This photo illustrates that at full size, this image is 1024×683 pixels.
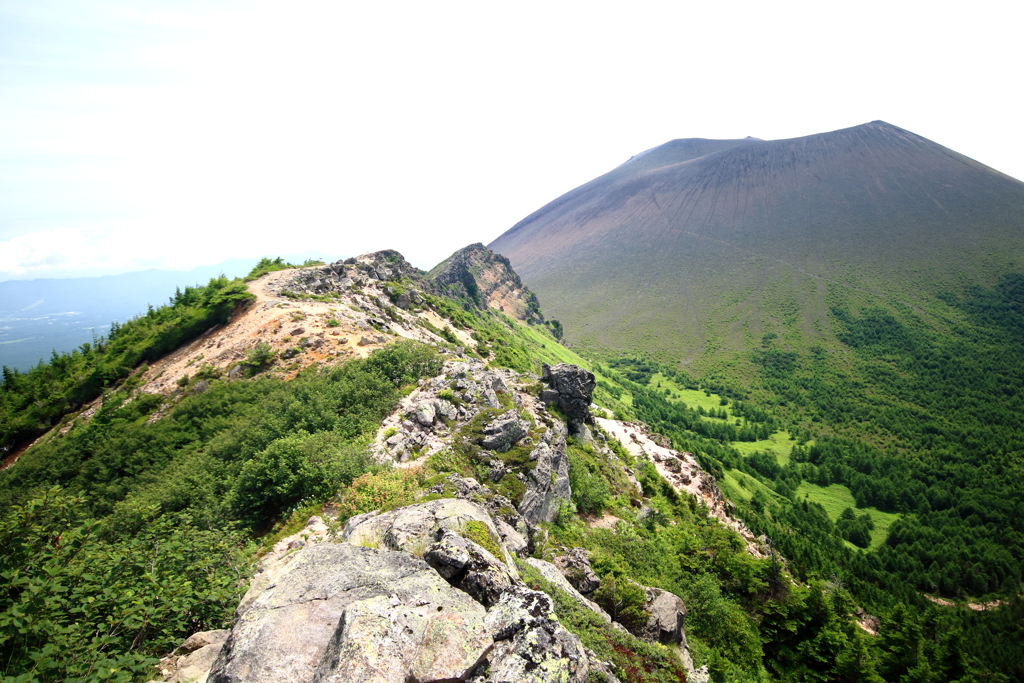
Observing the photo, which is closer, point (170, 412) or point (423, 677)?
point (423, 677)

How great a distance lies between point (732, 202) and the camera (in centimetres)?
18938

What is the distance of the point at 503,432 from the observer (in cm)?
1717

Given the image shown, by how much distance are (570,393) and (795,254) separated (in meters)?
160

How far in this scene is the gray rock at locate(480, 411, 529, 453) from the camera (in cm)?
1658

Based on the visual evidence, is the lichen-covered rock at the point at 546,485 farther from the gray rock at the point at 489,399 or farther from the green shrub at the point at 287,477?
the green shrub at the point at 287,477

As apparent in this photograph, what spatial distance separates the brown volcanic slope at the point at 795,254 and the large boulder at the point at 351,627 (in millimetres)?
121755

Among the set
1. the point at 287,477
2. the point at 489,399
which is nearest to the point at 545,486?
the point at 489,399

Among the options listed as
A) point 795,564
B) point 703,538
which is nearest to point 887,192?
point 795,564

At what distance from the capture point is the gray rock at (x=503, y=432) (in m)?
16.6

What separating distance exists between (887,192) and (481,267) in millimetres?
173575

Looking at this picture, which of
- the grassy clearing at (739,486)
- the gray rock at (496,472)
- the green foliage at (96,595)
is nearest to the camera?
the green foliage at (96,595)

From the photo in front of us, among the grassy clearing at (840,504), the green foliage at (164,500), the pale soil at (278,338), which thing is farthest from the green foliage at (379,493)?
the grassy clearing at (840,504)

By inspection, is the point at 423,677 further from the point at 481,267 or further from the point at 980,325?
the point at 980,325

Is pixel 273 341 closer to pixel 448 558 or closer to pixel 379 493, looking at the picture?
pixel 379 493
